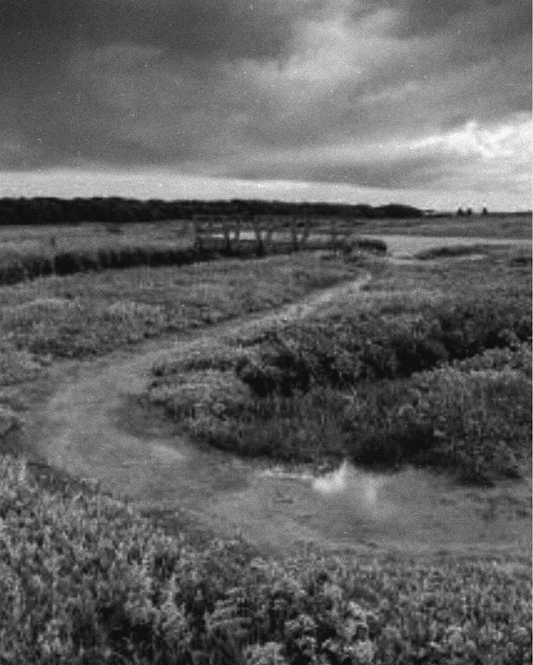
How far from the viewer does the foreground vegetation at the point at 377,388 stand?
18.3 metres

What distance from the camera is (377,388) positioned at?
2323 cm

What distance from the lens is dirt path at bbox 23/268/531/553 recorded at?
14.1m

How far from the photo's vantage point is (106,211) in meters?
157

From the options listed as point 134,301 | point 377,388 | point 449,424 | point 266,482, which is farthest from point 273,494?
point 134,301

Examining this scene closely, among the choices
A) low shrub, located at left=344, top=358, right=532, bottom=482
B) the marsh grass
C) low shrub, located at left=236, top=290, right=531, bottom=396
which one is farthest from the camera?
the marsh grass

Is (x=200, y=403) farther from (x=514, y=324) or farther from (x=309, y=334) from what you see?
(x=514, y=324)

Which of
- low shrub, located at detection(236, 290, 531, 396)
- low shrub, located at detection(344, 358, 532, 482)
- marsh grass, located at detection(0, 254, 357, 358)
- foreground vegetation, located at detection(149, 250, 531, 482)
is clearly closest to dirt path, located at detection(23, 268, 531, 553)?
low shrub, located at detection(344, 358, 532, 482)

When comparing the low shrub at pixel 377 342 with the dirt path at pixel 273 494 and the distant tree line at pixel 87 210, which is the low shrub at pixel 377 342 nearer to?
the dirt path at pixel 273 494

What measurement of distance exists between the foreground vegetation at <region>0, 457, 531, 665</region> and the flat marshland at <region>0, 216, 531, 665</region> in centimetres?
3

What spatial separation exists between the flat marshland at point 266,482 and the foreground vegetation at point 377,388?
0.07 meters

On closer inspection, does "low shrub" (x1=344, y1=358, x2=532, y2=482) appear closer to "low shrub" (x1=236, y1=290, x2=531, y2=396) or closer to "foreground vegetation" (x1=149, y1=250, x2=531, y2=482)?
"foreground vegetation" (x1=149, y1=250, x2=531, y2=482)

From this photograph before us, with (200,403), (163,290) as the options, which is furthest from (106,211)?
(200,403)

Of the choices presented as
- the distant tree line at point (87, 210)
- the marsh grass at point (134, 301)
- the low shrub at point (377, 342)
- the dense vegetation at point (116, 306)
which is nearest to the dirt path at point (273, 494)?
the dense vegetation at point (116, 306)

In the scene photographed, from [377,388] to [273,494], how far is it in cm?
793
